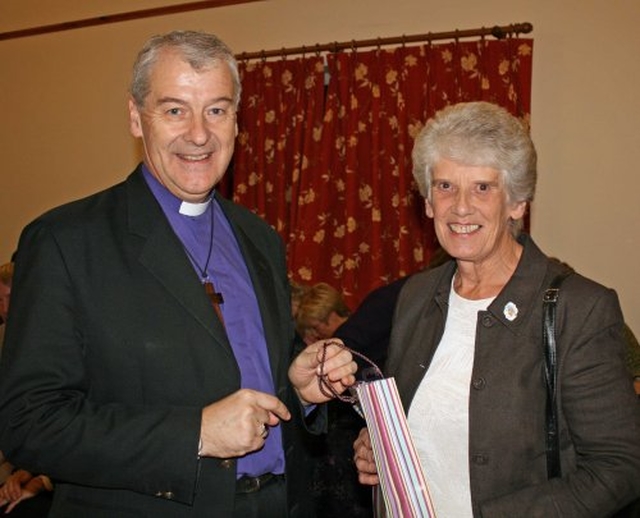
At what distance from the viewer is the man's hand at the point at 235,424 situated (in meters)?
1.50

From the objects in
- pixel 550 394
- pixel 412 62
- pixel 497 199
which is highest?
pixel 412 62

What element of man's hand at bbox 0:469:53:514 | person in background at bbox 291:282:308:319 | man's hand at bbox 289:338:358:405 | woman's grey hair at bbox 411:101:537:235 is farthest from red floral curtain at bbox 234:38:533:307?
man's hand at bbox 289:338:358:405

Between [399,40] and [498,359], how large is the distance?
392cm

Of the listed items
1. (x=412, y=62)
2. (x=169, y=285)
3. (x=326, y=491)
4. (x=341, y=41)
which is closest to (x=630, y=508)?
(x=326, y=491)

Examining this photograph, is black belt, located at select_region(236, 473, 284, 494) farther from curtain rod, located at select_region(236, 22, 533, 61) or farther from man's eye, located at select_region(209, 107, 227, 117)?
curtain rod, located at select_region(236, 22, 533, 61)

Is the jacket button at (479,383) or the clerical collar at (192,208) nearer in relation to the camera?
the jacket button at (479,383)

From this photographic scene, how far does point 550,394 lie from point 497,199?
0.56 metres

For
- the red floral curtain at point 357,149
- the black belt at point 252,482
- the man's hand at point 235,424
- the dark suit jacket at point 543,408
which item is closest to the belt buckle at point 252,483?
the black belt at point 252,482

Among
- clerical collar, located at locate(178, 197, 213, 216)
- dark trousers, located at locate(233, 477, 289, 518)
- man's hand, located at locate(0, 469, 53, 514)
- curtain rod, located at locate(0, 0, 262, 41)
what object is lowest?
man's hand, located at locate(0, 469, 53, 514)

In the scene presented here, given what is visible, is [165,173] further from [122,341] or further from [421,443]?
[421,443]

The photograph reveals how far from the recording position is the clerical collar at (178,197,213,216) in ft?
6.40

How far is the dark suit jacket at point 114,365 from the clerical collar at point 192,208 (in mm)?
135

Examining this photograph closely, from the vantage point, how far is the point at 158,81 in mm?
1781

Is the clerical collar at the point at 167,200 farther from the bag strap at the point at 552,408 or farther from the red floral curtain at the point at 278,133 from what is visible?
the red floral curtain at the point at 278,133
